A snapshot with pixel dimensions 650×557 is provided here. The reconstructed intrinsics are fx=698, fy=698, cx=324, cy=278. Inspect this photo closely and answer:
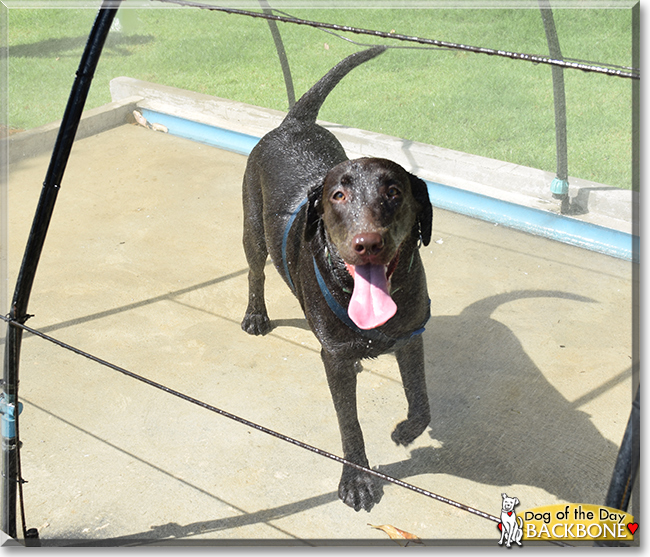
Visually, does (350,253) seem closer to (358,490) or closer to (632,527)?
(358,490)

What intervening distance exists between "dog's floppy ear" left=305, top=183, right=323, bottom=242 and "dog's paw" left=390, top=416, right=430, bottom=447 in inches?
34.5

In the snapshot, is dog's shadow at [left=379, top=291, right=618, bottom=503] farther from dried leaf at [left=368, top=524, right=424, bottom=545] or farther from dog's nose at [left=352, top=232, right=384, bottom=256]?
dog's nose at [left=352, top=232, right=384, bottom=256]

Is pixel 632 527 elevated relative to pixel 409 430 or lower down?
elevated

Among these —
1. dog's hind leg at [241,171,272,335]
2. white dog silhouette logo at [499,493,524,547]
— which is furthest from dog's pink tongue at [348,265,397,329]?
dog's hind leg at [241,171,272,335]

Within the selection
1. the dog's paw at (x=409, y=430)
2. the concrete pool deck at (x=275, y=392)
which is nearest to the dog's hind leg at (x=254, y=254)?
the concrete pool deck at (x=275, y=392)

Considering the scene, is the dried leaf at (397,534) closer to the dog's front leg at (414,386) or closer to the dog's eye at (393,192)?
the dog's front leg at (414,386)

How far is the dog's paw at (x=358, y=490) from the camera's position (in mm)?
2668

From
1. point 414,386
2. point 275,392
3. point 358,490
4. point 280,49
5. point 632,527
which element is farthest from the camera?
point 280,49

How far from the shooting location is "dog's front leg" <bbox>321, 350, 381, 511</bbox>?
2650 millimetres

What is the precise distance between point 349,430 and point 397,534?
41cm

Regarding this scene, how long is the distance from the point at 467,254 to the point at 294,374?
159cm

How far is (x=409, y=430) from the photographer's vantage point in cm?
285

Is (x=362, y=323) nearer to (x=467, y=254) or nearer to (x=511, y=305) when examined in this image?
(x=511, y=305)

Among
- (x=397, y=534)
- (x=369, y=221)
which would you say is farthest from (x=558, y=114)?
(x=397, y=534)
